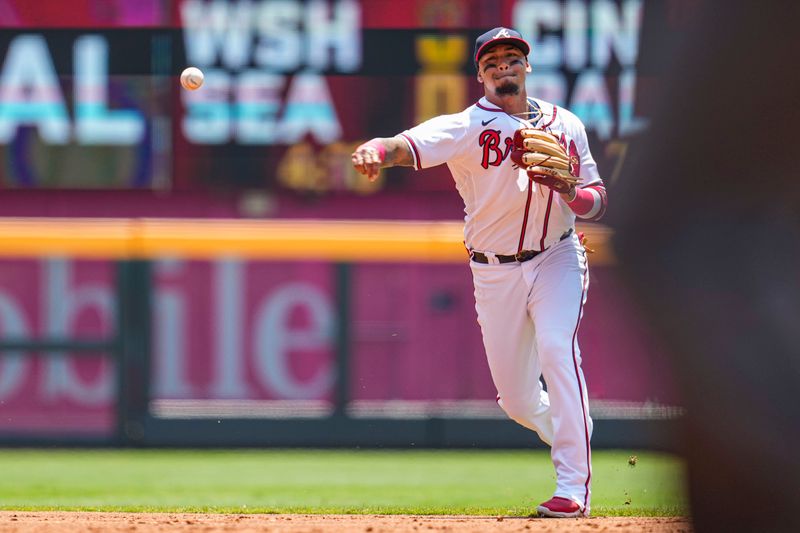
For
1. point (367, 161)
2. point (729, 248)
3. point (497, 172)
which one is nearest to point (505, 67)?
point (497, 172)

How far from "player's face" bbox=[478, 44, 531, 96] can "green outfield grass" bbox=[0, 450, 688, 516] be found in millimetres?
1179

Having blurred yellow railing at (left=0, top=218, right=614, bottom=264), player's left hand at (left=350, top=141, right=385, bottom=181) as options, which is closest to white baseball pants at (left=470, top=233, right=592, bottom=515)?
player's left hand at (left=350, top=141, right=385, bottom=181)

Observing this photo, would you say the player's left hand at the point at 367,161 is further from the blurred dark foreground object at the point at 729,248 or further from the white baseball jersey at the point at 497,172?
the blurred dark foreground object at the point at 729,248

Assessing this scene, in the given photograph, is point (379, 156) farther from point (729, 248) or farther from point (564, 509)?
point (729, 248)

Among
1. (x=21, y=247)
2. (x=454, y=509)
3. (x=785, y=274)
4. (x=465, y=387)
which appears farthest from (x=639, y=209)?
(x=21, y=247)

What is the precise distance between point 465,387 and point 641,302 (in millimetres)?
5496

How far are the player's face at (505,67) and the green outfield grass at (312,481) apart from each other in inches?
46.4

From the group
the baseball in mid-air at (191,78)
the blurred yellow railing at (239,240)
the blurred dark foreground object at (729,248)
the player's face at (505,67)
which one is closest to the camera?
the blurred dark foreground object at (729,248)

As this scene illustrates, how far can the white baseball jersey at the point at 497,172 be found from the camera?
368 cm

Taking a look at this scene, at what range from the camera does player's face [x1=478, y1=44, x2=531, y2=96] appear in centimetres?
373

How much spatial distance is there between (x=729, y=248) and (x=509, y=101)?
2.17 m

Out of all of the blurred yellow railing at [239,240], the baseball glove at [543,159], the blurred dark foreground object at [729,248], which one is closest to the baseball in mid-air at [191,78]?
the baseball glove at [543,159]

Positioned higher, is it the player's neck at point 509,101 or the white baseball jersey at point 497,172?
the player's neck at point 509,101

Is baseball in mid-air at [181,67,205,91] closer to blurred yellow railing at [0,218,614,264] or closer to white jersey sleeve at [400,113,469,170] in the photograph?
white jersey sleeve at [400,113,469,170]
